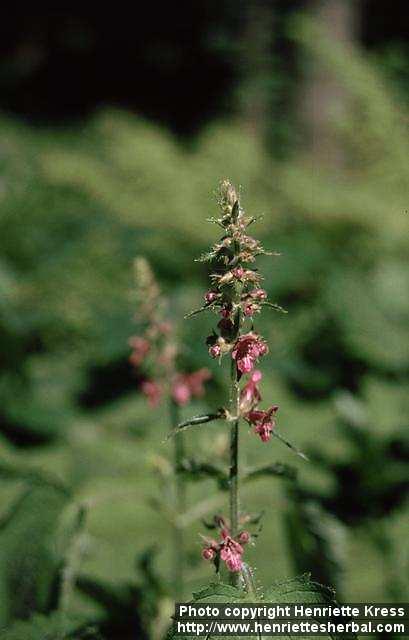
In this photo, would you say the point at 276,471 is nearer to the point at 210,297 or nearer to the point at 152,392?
the point at 210,297

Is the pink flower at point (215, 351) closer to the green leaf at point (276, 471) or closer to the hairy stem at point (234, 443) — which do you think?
the hairy stem at point (234, 443)

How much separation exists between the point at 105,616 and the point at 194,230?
3.45 m

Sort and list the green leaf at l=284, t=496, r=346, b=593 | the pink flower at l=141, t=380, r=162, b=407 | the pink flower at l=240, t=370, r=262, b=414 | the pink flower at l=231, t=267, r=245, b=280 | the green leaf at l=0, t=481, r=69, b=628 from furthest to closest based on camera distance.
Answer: the green leaf at l=284, t=496, r=346, b=593
the pink flower at l=141, t=380, r=162, b=407
the green leaf at l=0, t=481, r=69, b=628
the pink flower at l=240, t=370, r=262, b=414
the pink flower at l=231, t=267, r=245, b=280

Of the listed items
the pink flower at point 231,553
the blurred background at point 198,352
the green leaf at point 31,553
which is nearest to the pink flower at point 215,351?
the pink flower at point 231,553

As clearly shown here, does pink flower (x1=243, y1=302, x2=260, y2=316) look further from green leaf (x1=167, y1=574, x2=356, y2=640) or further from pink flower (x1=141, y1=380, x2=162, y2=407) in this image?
pink flower (x1=141, y1=380, x2=162, y2=407)

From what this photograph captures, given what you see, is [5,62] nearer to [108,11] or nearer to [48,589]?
[108,11]

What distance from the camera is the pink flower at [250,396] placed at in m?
1.20

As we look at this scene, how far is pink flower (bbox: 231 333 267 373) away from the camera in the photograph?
1.10 m

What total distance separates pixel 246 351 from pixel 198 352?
5.43 feet

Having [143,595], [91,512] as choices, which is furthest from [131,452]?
[143,595]

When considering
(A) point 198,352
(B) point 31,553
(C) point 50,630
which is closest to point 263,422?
(C) point 50,630

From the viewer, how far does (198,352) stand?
9.02ft

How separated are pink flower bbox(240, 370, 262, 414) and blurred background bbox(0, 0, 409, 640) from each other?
0.38 m

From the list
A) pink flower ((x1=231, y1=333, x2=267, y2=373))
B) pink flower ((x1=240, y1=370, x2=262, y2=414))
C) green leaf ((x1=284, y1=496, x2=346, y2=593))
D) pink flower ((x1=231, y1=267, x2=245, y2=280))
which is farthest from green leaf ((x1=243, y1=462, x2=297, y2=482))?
green leaf ((x1=284, y1=496, x2=346, y2=593))
